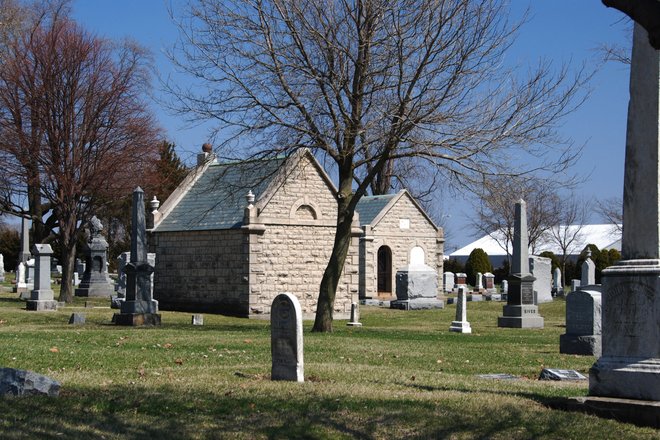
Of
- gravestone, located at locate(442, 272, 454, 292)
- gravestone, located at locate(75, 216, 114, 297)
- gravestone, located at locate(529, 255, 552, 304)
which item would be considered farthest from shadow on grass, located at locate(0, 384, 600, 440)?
gravestone, located at locate(442, 272, 454, 292)

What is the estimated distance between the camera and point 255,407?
9.35m

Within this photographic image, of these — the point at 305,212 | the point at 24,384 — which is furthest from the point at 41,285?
the point at 24,384

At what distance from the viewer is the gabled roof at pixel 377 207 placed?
A: 44.4 metres

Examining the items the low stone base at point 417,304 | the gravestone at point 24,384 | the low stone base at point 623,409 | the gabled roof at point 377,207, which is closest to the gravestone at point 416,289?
the low stone base at point 417,304

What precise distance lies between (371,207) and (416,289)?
27.2 ft

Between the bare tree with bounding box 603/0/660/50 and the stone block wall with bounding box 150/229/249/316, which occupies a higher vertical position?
the bare tree with bounding box 603/0/660/50

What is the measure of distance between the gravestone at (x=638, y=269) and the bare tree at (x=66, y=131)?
27.1m

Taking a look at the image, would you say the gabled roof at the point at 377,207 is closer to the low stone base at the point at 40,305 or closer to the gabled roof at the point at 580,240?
the low stone base at the point at 40,305

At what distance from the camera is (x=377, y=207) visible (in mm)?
45594

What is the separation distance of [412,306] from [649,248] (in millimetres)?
29011

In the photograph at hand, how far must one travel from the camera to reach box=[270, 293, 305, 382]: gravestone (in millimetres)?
11203

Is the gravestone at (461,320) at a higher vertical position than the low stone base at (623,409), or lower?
higher

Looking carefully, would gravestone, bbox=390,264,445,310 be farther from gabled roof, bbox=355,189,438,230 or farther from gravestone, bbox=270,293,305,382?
gravestone, bbox=270,293,305,382

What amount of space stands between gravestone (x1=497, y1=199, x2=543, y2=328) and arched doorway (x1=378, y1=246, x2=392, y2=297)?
1620 cm
